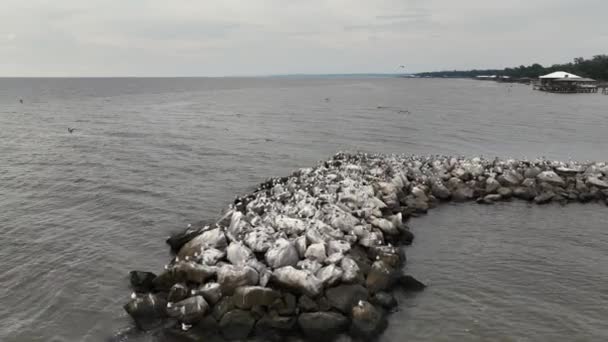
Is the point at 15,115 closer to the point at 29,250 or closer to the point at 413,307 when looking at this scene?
the point at 29,250

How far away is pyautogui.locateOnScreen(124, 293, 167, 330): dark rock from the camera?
14.0 m

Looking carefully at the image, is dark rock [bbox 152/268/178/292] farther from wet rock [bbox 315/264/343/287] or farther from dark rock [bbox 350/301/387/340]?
dark rock [bbox 350/301/387/340]

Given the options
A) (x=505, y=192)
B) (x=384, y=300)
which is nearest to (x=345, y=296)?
(x=384, y=300)

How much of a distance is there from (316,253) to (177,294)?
4743mm

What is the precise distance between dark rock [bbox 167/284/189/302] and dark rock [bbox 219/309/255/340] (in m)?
1.77

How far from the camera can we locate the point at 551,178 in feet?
89.9

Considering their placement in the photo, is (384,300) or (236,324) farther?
(384,300)

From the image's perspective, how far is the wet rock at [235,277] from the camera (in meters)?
14.4

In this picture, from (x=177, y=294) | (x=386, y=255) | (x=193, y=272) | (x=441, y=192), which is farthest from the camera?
(x=441, y=192)

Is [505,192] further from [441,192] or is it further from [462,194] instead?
[441,192]

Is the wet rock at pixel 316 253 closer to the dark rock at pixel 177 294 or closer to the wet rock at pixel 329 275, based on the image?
the wet rock at pixel 329 275

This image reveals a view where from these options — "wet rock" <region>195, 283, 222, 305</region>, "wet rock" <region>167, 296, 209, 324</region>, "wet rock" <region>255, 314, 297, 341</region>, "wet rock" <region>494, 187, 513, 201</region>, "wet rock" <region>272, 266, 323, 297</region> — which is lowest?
"wet rock" <region>255, 314, 297, 341</region>

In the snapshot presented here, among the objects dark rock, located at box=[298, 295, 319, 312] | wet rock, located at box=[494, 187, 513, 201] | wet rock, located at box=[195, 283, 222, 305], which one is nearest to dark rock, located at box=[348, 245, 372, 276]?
Answer: dark rock, located at box=[298, 295, 319, 312]

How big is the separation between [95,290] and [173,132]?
38.6 meters
